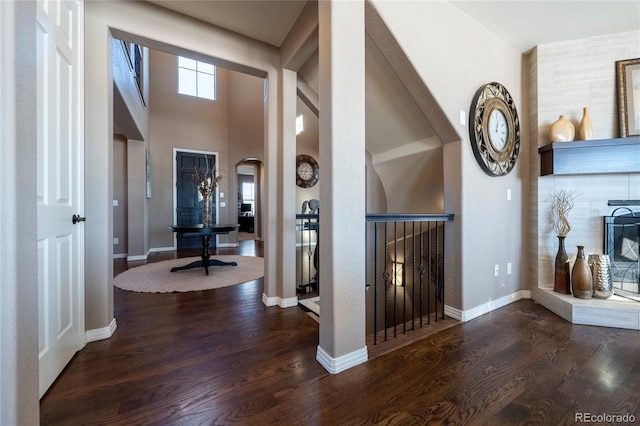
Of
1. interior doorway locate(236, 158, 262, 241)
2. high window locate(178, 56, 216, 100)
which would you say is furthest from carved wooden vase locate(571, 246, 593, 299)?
high window locate(178, 56, 216, 100)

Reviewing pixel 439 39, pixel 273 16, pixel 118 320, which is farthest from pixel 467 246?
pixel 118 320

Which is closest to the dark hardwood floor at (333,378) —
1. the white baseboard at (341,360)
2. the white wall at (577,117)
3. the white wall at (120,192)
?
the white baseboard at (341,360)

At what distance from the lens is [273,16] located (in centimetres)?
211

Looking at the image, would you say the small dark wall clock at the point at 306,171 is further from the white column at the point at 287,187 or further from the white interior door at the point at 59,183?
the white interior door at the point at 59,183

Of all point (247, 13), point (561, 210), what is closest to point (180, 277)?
point (247, 13)

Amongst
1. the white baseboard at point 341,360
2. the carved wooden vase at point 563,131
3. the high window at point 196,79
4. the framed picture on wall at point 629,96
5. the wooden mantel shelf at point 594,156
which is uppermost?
the high window at point 196,79

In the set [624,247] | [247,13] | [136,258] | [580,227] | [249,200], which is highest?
[247,13]

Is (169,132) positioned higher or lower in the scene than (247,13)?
higher

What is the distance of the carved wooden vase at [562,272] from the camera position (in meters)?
2.39

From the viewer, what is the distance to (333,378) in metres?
1.41

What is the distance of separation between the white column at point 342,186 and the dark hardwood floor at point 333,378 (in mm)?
214

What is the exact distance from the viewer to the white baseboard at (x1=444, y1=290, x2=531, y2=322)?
2.18 meters

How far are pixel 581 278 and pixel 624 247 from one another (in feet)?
1.89

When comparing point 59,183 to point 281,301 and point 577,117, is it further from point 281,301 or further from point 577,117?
point 577,117
